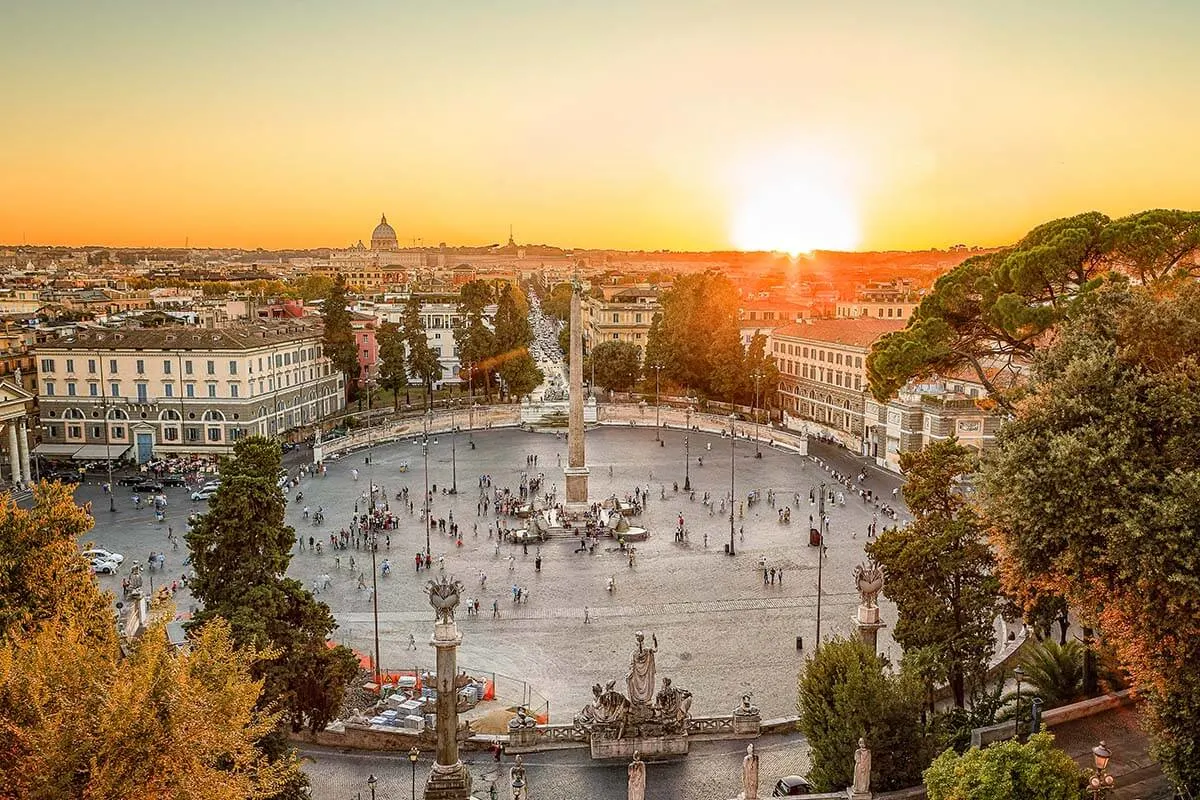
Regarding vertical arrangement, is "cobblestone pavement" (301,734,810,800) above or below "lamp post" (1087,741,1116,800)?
below

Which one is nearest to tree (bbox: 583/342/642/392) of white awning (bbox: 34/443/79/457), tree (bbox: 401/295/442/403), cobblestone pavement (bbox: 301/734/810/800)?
tree (bbox: 401/295/442/403)

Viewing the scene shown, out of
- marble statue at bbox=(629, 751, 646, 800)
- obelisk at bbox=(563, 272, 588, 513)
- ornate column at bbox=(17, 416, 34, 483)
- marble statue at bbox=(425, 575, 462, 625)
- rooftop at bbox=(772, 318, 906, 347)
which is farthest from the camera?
rooftop at bbox=(772, 318, 906, 347)

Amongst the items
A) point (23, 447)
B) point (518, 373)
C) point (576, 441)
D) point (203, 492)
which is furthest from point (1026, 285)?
point (518, 373)

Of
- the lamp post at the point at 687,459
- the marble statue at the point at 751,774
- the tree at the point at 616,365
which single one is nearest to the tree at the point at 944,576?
the marble statue at the point at 751,774

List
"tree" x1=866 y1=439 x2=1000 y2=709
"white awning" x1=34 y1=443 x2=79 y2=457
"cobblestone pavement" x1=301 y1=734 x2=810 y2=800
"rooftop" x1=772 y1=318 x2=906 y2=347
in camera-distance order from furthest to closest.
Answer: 1. "rooftop" x1=772 y1=318 x2=906 y2=347
2. "white awning" x1=34 y1=443 x2=79 y2=457
3. "tree" x1=866 y1=439 x2=1000 y2=709
4. "cobblestone pavement" x1=301 y1=734 x2=810 y2=800

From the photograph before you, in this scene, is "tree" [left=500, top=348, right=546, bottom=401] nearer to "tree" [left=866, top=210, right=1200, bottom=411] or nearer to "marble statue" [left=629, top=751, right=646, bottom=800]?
"tree" [left=866, top=210, right=1200, bottom=411]

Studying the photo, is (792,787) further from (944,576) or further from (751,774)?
(944,576)
